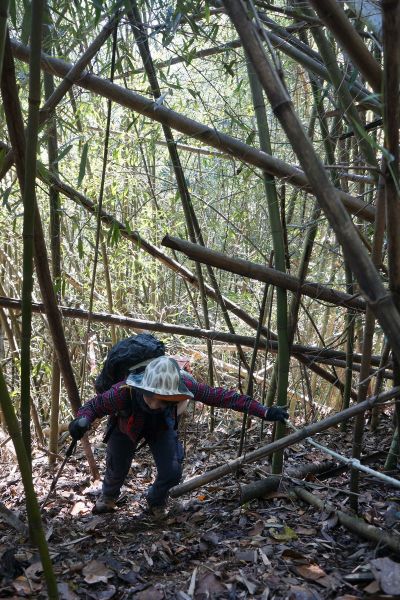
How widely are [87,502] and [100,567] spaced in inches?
47.2

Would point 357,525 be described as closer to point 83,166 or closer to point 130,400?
point 130,400

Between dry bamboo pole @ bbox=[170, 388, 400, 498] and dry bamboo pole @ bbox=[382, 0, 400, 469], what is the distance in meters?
0.47

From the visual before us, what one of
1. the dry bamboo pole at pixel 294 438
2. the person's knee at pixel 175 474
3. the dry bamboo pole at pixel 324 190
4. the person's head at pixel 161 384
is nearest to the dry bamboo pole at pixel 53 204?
the person's head at pixel 161 384

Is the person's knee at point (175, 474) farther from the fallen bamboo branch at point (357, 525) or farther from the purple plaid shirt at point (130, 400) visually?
the fallen bamboo branch at point (357, 525)

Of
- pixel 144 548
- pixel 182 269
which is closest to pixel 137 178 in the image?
pixel 182 269

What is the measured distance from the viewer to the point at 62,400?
5227mm

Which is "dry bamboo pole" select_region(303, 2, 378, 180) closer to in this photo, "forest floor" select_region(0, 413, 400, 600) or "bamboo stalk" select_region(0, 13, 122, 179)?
"bamboo stalk" select_region(0, 13, 122, 179)

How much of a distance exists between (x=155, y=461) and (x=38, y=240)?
1407 millimetres

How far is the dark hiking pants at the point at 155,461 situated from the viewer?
3.25m

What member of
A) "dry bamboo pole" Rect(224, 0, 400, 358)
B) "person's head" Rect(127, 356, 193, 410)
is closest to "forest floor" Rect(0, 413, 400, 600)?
"person's head" Rect(127, 356, 193, 410)

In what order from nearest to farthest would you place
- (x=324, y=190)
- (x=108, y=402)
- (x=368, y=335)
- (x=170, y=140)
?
1. (x=324, y=190)
2. (x=368, y=335)
3. (x=108, y=402)
4. (x=170, y=140)

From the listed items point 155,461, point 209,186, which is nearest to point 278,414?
point 155,461

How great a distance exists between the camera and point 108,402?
10.3 ft

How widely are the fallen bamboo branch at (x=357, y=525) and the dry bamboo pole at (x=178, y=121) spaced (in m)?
1.30
